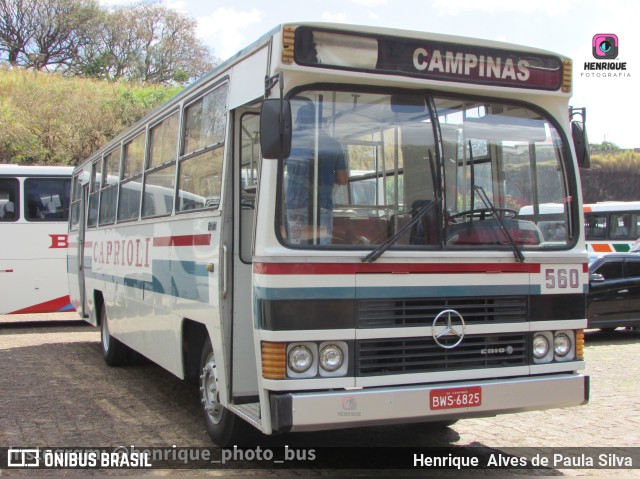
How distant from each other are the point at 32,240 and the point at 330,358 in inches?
491

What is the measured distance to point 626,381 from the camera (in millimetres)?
9523

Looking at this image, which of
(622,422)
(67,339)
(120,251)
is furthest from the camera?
(67,339)

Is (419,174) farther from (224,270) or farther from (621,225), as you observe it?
(621,225)

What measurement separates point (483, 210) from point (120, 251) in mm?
5260

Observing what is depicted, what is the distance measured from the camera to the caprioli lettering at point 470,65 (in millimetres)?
5445

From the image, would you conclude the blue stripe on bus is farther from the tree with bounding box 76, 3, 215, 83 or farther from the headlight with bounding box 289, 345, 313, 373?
the tree with bounding box 76, 3, 215, 83

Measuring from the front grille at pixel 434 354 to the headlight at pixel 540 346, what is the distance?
9cm

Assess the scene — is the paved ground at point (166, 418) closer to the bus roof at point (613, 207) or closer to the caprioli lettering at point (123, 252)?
the caprioli lettering at point (123, 252)

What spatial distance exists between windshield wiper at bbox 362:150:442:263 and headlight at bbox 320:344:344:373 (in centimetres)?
62

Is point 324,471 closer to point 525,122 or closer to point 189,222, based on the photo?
point 189,222

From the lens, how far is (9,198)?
628 inches

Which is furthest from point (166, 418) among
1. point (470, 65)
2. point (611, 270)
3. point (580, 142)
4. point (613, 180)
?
point (613, 180)

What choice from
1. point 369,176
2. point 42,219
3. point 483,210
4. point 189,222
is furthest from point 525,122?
point 42,219

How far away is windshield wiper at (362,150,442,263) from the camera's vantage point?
16.7 feet
